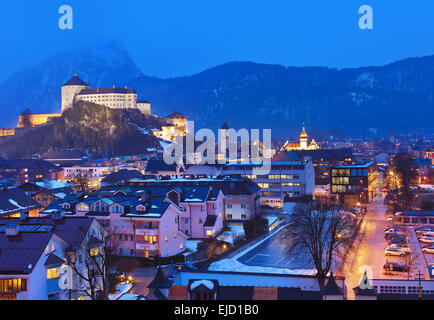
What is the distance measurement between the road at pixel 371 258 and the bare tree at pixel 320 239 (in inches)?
24.0

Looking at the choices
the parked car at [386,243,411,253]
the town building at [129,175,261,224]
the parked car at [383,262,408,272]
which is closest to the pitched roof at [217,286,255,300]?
the parked car at [383,262,408,272]

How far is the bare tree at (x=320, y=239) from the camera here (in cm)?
1680

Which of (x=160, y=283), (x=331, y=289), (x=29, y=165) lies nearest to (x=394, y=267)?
(x=331, y=289)

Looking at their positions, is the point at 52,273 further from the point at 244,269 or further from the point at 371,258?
the point at 371,258

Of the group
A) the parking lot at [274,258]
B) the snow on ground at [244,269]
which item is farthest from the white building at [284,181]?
the snow on ground at [244,269]

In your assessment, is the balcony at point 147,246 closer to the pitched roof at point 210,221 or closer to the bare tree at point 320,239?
the pitched roof at point 210,221

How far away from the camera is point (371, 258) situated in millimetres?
21234

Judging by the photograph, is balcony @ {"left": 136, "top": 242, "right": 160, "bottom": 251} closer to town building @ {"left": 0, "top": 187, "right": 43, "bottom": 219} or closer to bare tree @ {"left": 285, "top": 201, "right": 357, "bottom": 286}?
bare tree @ {"left": 285, "top": 201, "right": 357, "bottom": 286}

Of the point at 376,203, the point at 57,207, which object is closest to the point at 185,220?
the point at 57,207

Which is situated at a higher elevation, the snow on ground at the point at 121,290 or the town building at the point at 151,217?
the town building at the point at 151,217

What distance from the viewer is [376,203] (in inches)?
1619

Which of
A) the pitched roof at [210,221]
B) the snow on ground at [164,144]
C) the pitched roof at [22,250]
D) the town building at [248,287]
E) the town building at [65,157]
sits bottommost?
the town building at [248,287]

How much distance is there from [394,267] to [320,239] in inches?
136
